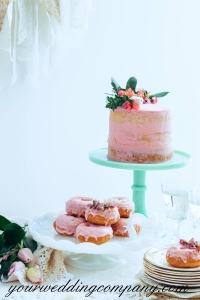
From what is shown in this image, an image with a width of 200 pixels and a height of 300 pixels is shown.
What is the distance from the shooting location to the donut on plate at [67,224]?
1.50 m

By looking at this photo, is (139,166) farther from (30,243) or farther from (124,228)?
(30,243)

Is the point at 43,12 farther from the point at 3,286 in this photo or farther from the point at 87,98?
the point at 3,286

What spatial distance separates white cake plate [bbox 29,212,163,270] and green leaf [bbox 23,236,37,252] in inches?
1.3

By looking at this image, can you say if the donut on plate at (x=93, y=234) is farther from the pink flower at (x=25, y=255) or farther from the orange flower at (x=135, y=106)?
the orange flower at (x=135, y=106)

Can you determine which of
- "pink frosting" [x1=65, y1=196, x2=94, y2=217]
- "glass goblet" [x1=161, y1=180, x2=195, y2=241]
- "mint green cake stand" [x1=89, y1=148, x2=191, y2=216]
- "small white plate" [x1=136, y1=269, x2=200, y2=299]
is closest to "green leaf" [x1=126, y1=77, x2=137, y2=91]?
"mint green cake stand" [x1=89, y1=148, x2=191, y2=216]

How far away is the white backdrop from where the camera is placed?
7.91 feet

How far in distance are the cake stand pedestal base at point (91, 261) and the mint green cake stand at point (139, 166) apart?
30 cm

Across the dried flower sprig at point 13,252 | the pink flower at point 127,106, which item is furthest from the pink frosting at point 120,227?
the pink flower at point 127,106

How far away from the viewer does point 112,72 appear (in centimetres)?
248

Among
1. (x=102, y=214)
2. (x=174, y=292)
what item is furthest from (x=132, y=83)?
(x=174, y=292)

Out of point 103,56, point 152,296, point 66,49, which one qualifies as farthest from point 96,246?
point 103,56

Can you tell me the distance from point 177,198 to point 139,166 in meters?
0.17

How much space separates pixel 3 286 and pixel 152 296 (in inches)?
13.5

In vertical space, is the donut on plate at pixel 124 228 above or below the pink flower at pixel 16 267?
above
